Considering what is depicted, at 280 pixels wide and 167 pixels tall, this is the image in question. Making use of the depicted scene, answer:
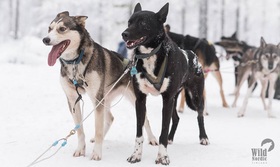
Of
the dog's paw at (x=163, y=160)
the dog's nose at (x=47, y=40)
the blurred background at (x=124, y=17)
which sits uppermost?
the blurred background at (x=124, y=17)

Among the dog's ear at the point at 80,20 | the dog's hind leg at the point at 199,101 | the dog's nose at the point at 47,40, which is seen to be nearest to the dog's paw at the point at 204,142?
the dog's hind leg at the point at 199,101

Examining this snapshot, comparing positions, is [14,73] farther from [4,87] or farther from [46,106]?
[46,106]

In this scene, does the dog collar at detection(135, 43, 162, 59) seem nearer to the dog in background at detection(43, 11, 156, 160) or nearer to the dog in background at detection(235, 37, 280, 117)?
the dog in background at detection(43, 11, 156, 160)

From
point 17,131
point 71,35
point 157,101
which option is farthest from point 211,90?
point 71,35

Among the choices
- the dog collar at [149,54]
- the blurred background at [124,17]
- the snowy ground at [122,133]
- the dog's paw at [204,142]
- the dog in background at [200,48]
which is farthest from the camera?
the blurred background at [124,17]

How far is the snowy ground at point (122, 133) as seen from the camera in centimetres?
377

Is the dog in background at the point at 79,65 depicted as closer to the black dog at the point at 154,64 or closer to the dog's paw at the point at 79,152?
the dog's paw at the point at 79,152

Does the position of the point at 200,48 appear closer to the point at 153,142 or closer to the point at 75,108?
the point at 153,142

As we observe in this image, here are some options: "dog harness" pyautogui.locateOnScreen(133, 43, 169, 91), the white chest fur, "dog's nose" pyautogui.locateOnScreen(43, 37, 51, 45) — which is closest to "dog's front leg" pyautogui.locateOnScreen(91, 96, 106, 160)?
the white chest fur

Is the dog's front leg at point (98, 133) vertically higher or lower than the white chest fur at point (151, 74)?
lower

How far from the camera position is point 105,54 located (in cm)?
414

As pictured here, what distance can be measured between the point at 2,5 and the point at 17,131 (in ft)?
125

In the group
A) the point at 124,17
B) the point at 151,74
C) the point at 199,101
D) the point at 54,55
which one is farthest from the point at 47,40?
the point at 124,17

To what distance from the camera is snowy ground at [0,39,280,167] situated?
3.77 m
